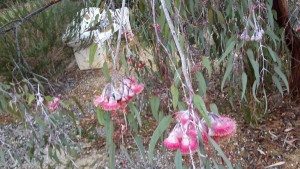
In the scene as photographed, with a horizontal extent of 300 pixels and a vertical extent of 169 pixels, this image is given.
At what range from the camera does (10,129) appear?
107 inches

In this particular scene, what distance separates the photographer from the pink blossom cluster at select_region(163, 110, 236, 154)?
0.59 metres

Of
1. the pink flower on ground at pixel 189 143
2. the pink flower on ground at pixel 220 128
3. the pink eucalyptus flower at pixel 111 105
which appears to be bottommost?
the pink flower on ground at pixel 220 128

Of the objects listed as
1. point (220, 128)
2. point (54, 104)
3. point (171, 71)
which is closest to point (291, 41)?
point (171, 71)

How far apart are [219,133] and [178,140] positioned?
0.08 metres

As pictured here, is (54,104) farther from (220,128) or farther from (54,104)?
(220,128)

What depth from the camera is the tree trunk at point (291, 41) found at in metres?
1.96

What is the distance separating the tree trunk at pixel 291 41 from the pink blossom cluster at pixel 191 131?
48.2 inches

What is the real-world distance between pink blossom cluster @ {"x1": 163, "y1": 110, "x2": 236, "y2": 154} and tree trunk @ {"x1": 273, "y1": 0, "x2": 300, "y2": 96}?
1.23 meters

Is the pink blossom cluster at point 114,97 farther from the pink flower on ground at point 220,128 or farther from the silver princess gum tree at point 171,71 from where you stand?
the pink flower on ground at point 220,128

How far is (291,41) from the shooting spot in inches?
80.2

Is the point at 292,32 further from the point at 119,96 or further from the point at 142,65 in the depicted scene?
the point at 119,96

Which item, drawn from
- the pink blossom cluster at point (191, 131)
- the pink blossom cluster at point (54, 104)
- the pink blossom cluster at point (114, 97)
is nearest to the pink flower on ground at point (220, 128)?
the pink blossom cluster at point (191, 131)

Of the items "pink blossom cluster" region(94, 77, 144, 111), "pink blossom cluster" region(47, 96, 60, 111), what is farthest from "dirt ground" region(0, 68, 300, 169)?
"pink blossom cluster" region(94, 77, 144, 111)

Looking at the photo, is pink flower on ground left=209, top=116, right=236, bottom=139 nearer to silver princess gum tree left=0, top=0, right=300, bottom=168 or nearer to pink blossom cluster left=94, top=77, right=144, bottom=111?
silver princess gum tree left=0, top=0, right=300, bottom=168
